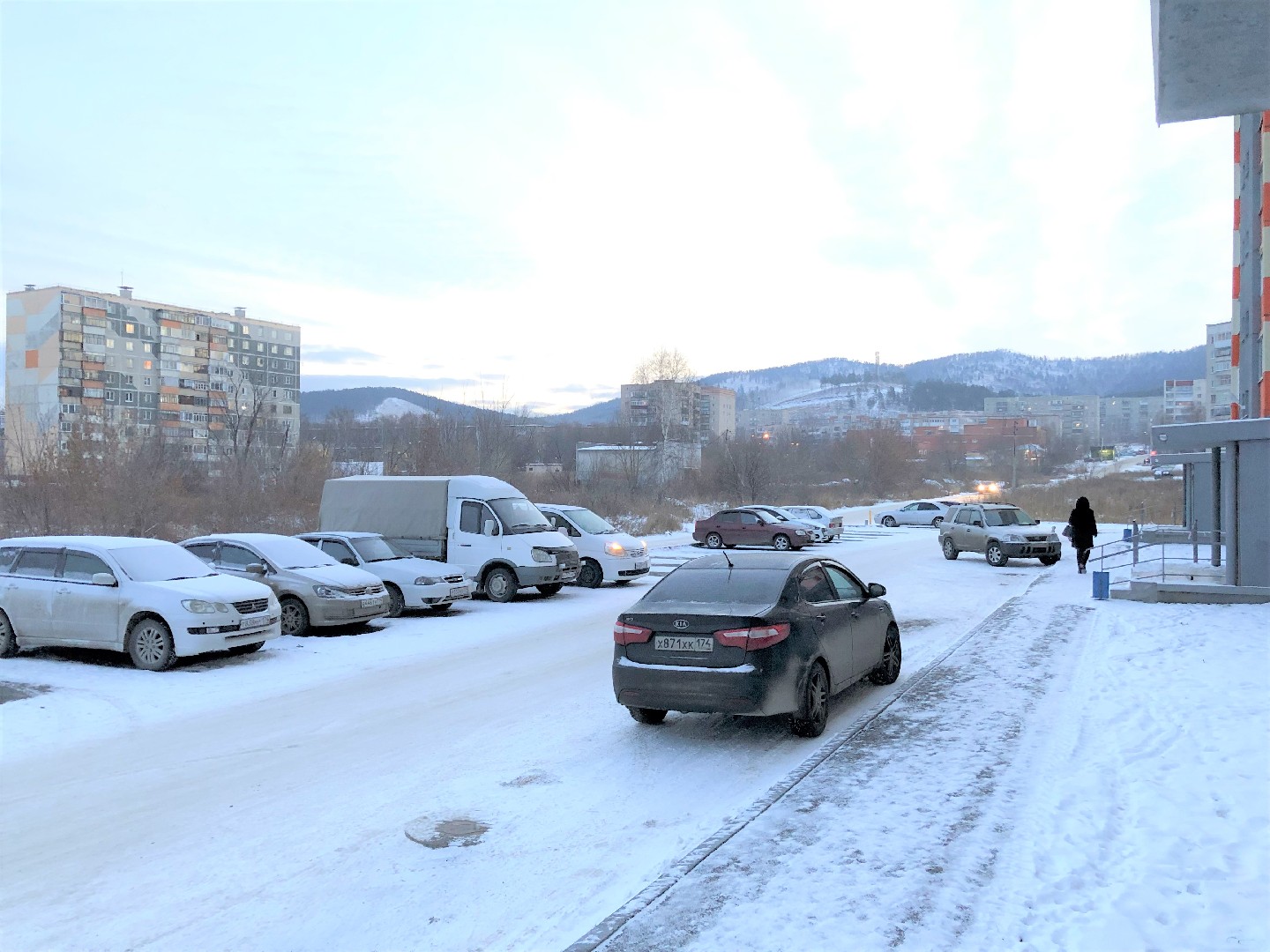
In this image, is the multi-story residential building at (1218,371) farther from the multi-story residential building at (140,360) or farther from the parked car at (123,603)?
the parked car at (123,603)

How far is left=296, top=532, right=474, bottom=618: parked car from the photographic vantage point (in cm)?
1590

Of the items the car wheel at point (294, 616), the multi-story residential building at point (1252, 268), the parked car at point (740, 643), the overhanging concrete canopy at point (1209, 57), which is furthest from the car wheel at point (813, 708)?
the multi-story residential building at point (1252, 268)

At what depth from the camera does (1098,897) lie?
4.62 m

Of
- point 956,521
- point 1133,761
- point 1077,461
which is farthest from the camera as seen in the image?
point 1077,461

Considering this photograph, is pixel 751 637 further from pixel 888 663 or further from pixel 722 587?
pixel 888 663

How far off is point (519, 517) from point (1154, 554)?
66.7 ft

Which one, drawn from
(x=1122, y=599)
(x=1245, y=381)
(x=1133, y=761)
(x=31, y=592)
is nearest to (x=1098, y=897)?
(x=1133, y=761)

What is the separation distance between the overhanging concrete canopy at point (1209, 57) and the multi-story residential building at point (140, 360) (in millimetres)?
77882

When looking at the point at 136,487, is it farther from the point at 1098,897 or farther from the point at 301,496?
the point at 1098,897

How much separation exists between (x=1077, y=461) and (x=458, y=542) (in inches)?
5863

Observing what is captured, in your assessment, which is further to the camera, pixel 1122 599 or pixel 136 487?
pixel 136 487

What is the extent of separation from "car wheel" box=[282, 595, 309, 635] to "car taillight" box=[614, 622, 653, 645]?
7.54 metres

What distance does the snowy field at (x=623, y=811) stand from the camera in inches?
177

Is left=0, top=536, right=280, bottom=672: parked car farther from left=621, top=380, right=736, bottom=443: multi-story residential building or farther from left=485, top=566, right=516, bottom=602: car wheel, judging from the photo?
left=621, top=380, right=736, bottom=443: multi-story residential building
